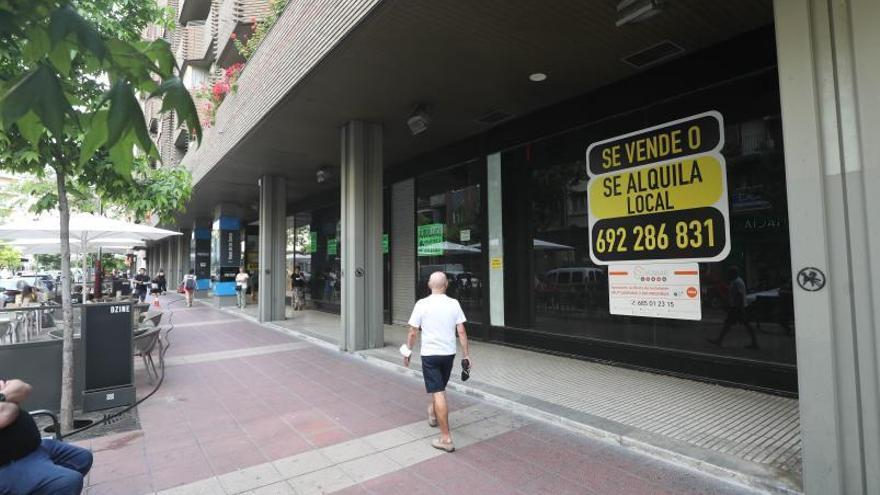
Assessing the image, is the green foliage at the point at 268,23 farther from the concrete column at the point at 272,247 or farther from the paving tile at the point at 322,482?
the paving tile at the point at 322,482

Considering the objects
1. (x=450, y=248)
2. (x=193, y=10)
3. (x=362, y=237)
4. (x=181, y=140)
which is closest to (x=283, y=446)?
(x=362, y=237)

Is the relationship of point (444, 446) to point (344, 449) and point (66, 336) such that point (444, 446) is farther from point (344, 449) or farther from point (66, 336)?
point (66, 336)

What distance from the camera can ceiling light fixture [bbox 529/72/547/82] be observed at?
22.5ft

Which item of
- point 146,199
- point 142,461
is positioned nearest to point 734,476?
point 142,461

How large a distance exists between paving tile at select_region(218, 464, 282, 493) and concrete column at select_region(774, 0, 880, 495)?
13.1 feet

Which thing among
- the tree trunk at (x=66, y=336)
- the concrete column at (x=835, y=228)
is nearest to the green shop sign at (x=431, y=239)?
the tree trunk at (x=66, y=336)

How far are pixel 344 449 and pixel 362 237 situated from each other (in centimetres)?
508

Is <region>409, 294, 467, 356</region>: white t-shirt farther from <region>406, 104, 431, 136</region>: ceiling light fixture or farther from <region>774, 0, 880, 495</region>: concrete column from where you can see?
<region>406, 104, 431, 136</region>: ceiling light fixture

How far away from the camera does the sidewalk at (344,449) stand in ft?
12.3

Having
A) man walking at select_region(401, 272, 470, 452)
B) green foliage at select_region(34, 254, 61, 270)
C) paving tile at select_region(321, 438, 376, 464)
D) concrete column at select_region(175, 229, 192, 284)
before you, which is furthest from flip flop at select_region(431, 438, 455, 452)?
green foliage at select_region(34, 254, 61, 270)

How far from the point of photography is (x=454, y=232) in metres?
10.8

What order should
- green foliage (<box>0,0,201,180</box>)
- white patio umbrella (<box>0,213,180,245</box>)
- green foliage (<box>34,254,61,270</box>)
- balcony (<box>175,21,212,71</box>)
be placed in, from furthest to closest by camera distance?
green foliage (<box>34,254,61,270</box>)
balcony (<box>175,21,212,71</box>)
white patio umbrella (<box>0,213,180,245</box>)
green foliage (<box>0,0,201,180</box>)

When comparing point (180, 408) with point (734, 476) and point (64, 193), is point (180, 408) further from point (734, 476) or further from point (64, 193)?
point (734, 476)

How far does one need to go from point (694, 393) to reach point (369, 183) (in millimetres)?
6361
